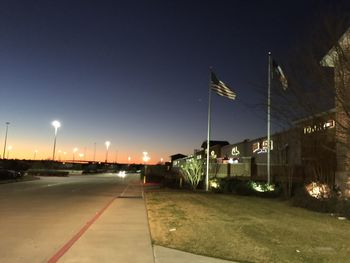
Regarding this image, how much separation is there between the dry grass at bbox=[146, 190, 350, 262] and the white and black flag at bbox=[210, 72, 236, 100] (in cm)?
1251

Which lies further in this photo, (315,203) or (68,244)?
(315,203)

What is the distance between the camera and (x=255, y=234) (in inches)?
446

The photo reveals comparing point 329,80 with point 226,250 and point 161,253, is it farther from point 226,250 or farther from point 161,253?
point 161,253

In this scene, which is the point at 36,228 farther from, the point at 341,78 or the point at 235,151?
the point at 235,151

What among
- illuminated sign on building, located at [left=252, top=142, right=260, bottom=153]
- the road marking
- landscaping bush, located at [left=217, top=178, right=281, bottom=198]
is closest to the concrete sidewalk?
the road marking

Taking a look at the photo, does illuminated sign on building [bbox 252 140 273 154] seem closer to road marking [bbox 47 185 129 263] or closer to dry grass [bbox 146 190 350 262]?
dry grass [bbox 146 190 350 262]

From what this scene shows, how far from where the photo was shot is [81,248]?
9539 millimetres

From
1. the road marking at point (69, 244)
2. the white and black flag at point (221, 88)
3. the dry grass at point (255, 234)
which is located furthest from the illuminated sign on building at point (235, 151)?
the road marking at point (69, 244)

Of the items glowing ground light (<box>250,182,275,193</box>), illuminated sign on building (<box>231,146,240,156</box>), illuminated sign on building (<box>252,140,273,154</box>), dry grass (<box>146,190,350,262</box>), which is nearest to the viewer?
dry grass (<box>146,190,350,262</box>)

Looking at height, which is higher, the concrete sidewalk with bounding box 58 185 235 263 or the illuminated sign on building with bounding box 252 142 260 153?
the illuminated sign on building with bounding box 252 142 260 153

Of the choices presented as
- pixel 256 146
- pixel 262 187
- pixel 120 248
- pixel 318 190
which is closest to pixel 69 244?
pixel 120 248

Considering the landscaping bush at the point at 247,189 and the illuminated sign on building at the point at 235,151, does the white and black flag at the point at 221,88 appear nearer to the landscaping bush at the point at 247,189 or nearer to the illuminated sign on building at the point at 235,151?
the landscaping bush at the point at 247,189

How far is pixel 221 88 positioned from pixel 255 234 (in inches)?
A: 728

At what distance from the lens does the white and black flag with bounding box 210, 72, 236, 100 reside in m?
28.5
